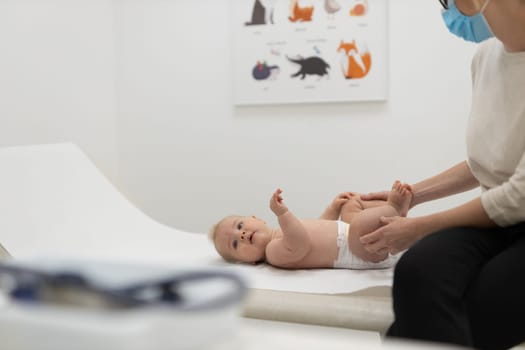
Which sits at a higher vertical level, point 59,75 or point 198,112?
point 59,75

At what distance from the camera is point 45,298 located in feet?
2.22

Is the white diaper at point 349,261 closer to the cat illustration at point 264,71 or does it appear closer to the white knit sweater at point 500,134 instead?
the white knit sweater at point 500,134

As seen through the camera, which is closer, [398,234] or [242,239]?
[398,234]

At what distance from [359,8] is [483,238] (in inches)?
82.7

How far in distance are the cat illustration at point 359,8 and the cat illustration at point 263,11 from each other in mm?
457

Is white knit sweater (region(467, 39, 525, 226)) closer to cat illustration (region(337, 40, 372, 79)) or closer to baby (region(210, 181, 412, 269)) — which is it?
baby (region(210, 181, 412, 269))

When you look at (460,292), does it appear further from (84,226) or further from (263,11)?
(263,11)

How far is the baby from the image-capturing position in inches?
77.2

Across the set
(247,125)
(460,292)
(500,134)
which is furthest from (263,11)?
(460,292)

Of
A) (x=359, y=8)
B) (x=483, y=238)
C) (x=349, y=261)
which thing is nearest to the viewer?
(x=483, y=238)

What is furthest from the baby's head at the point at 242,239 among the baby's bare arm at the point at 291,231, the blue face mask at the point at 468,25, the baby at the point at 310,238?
the blue face mask at the point at 468,25

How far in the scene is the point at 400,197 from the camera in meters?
1.95

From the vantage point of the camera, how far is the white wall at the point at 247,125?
10.5 ft

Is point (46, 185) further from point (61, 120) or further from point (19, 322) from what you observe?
point (19, 322)
